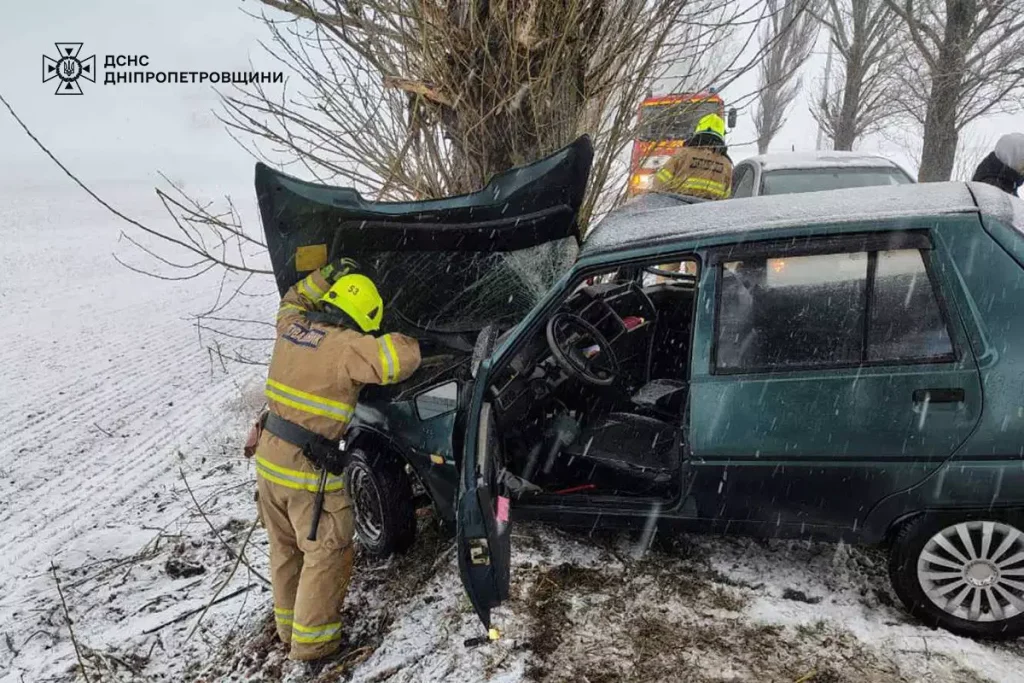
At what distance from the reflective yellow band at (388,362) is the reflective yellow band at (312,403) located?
29cm

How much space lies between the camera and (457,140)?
4.70 meters

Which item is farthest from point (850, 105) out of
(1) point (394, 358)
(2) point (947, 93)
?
(1) point (394, 358)

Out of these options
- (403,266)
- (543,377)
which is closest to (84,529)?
(403,266)

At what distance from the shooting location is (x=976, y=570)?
101 inches

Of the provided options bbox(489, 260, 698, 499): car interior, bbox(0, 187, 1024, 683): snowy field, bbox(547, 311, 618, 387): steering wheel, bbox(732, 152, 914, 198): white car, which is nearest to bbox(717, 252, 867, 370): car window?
bbox(489, 260, 698, 499): car interior

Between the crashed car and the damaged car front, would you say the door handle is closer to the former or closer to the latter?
the crashed car

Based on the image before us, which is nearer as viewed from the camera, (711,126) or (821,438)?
(821,438)

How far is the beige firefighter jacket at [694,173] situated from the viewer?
220 inches

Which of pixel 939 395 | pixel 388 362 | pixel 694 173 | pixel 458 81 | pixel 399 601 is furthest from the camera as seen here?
pixel 694 173

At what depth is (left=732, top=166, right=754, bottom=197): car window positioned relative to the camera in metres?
6.91

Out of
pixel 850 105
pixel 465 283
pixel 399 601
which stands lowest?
pixel 399 601

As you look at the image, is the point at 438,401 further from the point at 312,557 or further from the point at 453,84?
the point at 453,84

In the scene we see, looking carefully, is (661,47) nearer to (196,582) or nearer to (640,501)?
(640,501)

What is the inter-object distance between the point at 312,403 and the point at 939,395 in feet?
8.32
